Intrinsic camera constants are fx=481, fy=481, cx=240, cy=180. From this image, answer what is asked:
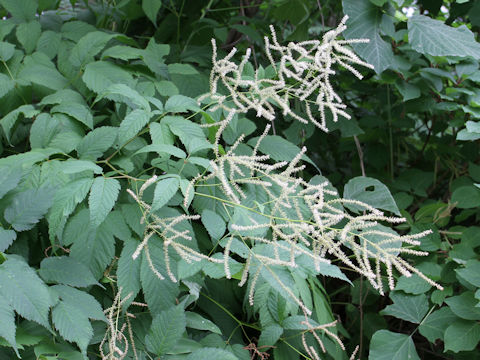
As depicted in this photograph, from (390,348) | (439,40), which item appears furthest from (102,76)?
(390,348)

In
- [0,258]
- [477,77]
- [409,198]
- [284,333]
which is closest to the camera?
[0,258]

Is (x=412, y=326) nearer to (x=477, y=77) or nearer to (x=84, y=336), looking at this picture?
(x=477, y=77)

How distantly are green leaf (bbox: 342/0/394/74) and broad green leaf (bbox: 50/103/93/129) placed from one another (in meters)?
0.89

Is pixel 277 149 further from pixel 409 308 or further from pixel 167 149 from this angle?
pixel 409 308

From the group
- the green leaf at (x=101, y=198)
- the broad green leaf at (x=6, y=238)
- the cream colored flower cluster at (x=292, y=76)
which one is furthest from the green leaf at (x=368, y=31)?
the broad green leaf at (x=6, y=238)

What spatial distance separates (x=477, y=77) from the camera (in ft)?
5.95

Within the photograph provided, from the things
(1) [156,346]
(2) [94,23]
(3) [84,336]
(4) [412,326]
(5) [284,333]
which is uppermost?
(2) [94,23]

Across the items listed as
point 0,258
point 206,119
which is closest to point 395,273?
point 206,119

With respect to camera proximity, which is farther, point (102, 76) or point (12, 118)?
point (102, 76)

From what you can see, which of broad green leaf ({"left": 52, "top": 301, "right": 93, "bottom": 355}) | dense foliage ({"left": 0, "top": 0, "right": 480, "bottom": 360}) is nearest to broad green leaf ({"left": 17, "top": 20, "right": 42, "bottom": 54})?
dense foliage ({"left": 0, "top": 0, "right": 480, "bottom": 360})

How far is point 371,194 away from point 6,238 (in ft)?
3.79

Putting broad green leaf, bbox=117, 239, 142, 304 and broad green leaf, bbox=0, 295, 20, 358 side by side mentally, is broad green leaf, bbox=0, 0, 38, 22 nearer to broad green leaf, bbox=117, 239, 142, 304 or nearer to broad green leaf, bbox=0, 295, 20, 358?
broad green leaf, bbox=117, 239, 142, 304

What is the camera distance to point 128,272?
3.82ft

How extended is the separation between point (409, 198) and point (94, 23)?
1.53 meters
